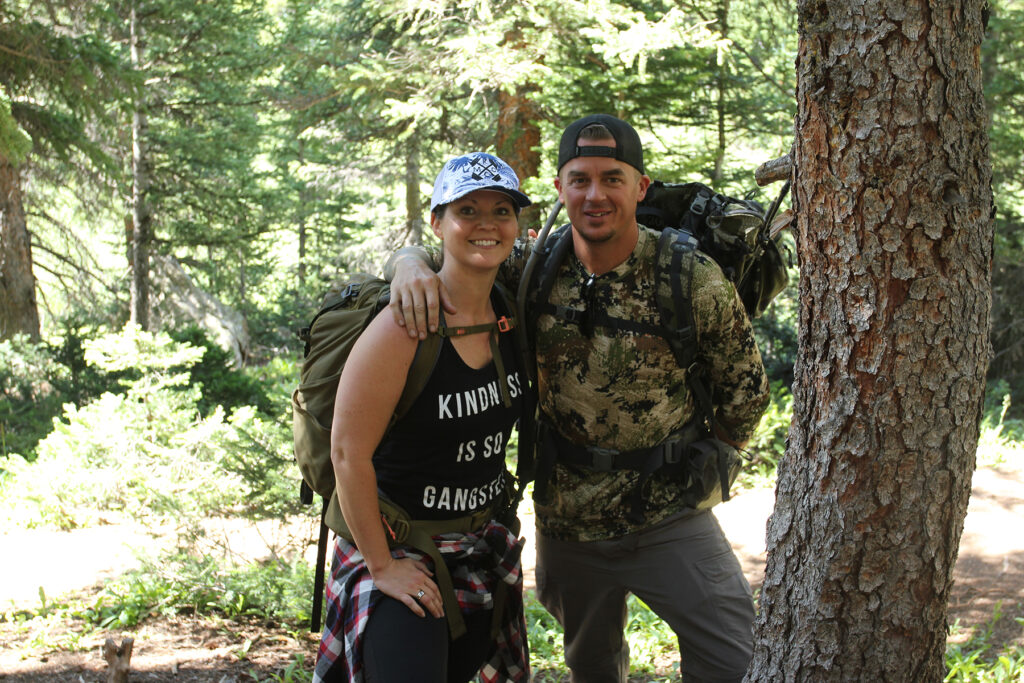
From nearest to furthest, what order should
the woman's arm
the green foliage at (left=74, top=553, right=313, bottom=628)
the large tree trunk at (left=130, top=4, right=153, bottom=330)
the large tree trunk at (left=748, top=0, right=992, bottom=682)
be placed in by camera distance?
1. the large tree trunk at (left=748, top=0, right=992, bottom=682)
2. the woman's arm
3. the green foliage at (left=74, top=553, right=313, bottom=628)
4. the large tree trunk at (left=130, top=4, right=153, bottom=330)

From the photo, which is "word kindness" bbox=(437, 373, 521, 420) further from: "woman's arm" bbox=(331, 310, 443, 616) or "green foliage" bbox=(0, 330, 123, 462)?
"green foliage" bbox=(0, 330, 123, 462)

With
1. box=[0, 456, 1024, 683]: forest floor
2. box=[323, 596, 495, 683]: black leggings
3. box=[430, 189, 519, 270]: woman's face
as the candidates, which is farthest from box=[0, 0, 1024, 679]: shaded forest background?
box=[323, 596, 495, 683]: black leggings

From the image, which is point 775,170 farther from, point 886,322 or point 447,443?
point 447,443

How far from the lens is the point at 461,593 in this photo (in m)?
2.69

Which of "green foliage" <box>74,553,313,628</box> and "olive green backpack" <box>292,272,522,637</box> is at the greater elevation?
"olive green backpack" <box>292,272,522,637</box>

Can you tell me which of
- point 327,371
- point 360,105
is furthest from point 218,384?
point 327,371

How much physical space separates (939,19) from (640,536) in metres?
1.95

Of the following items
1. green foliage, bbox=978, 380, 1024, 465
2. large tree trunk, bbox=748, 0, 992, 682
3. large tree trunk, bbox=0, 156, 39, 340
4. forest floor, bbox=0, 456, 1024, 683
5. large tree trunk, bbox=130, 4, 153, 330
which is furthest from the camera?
large tree trunk, bbox=130, 4, 153, 330

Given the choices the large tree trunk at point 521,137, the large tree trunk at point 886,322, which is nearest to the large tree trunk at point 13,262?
the large tree trunk at point 521,137

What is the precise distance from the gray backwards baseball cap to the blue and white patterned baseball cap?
44 centimetres

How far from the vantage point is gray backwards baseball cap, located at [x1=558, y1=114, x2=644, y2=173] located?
9.75ft

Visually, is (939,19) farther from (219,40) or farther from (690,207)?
(219,40)

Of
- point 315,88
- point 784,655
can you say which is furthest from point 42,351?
Result: point 784,655

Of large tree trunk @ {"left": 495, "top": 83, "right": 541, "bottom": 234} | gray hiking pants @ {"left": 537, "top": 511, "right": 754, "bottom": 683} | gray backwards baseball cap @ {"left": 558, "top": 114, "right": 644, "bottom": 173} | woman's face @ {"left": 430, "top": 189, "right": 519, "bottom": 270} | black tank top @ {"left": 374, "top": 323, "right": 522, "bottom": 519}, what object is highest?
large tree trunk @ {"left": 495, "top": 83, "right": 541, "bottom": 234}
